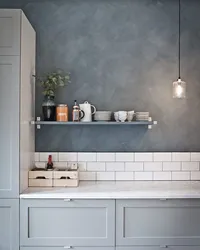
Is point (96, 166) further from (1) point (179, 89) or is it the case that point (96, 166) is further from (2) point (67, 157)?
(1) point (179, 89)

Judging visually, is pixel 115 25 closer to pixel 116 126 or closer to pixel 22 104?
pixel 116 126

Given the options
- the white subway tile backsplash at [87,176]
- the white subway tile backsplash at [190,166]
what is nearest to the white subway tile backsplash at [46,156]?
the white subway tile backsplash at [87,176]

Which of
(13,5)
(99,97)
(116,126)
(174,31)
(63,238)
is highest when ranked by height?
(13,5)

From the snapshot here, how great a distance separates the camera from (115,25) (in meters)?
3.74

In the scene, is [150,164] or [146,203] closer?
[146,203]

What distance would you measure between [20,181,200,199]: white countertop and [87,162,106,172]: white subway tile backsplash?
30 cm

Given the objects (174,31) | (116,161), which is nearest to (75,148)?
(116,161)

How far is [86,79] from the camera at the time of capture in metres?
3.72

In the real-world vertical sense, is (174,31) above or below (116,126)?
above

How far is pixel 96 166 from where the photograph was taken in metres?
3.70

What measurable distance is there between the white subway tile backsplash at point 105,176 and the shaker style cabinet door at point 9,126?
3.20 feet

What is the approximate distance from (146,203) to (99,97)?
1.24 meters

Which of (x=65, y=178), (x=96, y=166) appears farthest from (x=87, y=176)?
(x=65, y=178)

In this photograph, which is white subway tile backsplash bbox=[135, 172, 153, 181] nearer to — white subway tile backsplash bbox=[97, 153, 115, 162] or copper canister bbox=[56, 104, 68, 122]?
white subway tile backsplash bbox=[97, 153, 115, 162]
